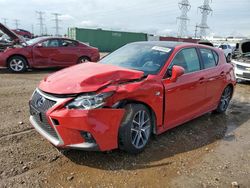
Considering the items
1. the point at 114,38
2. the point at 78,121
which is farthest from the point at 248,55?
the point at 114,38

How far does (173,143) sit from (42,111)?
7.04 feet

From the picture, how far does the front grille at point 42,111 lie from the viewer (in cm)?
348

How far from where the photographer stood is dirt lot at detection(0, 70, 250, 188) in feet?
10.8

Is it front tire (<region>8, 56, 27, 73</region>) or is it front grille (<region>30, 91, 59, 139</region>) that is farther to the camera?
front tire (<region>8, 56, 27, 73</region>)

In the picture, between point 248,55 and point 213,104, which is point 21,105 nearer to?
point 213,104

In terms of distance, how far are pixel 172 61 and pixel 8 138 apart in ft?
9.34

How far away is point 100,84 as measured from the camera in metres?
3.52

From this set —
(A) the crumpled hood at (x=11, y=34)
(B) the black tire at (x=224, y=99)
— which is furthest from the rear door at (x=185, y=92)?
(A) the crumpled hood at (x=11, y=34)

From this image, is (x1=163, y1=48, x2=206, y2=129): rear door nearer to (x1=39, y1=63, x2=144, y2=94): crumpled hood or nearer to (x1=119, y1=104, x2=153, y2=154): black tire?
(x1=119, y1=104, x2=153, y2=154): black tire

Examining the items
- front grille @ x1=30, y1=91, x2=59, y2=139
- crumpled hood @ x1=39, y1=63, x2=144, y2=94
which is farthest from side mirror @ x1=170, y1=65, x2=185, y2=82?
front grille @ x1=30, y1=91, x2=59, y2=139

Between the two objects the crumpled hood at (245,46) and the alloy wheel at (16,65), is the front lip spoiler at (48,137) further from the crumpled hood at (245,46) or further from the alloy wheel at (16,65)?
the crumpled hood at (245,46)

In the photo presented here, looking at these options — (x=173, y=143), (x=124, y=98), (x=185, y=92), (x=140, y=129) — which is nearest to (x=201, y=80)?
(x=185, y=92)

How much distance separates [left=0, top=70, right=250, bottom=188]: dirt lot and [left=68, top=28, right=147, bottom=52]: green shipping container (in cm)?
3046

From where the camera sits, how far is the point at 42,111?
352 centimetres
